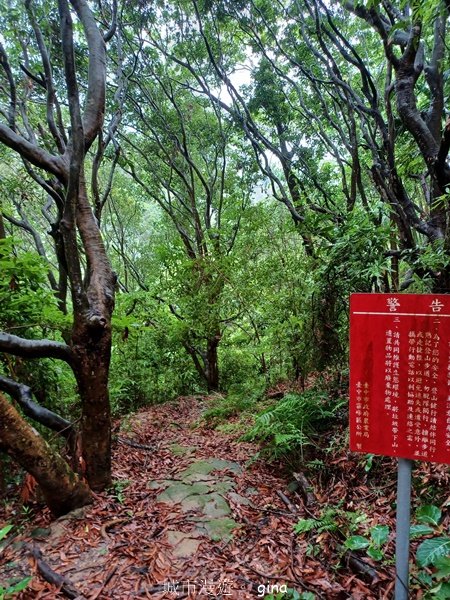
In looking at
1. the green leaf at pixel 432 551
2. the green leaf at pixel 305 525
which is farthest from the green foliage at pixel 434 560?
the green leaf at pixel 305 525

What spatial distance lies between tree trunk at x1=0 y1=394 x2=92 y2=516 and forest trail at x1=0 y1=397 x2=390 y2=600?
16 centimetres

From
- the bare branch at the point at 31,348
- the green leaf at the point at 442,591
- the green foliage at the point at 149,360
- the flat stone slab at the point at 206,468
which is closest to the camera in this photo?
the green leaf at the point at 442,591

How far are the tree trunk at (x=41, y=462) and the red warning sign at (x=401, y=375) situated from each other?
2447mm

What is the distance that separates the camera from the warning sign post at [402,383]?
1.91m

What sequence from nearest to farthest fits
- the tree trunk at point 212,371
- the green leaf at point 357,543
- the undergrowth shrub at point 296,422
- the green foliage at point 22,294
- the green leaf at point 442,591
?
the green leaf at point 442,591
the green leaf at point 357,543
the green foliage at point 22,294
the undergrowth shrub at point 296,422
the tree trunk at point 212,371

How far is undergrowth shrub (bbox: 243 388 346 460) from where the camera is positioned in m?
3.83

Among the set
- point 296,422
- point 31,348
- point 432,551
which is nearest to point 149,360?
point 296,422

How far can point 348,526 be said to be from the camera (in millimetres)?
2635

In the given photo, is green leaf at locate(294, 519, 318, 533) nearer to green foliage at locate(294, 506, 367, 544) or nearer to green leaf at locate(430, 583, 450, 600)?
green foliage at locate(294, 506, 367, 544)

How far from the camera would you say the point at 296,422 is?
407cm

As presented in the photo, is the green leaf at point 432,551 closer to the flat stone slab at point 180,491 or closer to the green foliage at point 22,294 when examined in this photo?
the flat stone slab at point 180,491

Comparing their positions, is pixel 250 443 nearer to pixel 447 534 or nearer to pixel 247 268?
pixel 447 534

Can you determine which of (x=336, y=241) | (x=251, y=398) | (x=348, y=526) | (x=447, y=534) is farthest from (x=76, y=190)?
(x=251, y=398)

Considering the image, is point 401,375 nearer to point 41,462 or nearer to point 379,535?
point 379,535
